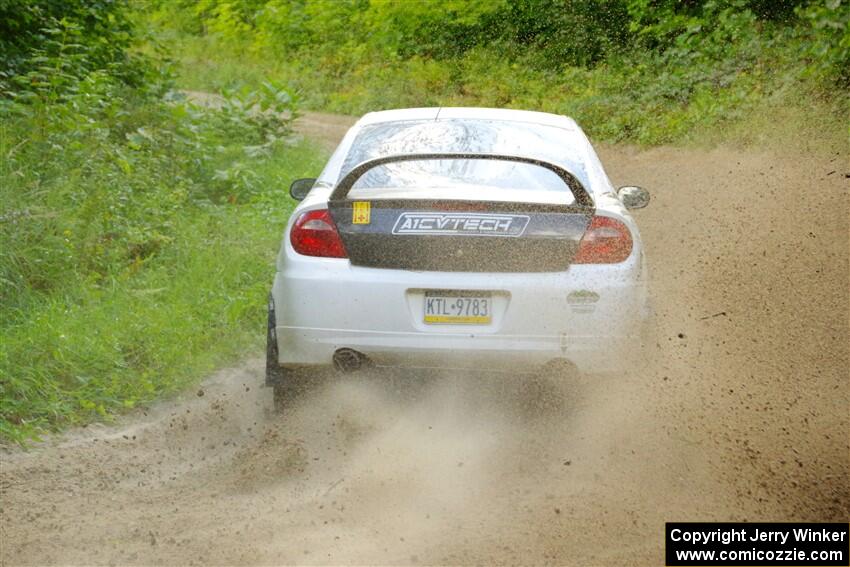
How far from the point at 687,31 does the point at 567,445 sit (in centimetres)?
1367

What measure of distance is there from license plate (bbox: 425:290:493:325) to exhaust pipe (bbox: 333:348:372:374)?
17.1 inches

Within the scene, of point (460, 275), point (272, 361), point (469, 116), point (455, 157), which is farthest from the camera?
point (469, 116)

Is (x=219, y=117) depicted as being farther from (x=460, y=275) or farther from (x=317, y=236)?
(x=460, y=275)

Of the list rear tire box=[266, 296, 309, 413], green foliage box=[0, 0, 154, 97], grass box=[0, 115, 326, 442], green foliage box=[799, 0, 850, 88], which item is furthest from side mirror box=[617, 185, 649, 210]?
green foliage box=[799, 0, 850, 88]

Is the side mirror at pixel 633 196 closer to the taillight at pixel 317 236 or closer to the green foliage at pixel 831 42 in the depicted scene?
the taillight at pixel 317 236

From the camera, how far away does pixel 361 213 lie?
5477 mm

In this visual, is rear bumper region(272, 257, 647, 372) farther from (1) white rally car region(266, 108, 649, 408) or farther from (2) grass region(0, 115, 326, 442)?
(2) grass region(0, 115, 326, 442)

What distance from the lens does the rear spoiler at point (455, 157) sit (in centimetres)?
552

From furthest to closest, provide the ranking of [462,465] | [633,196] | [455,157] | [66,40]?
[66,40] → [633,196] → [455,157] → [462,465]

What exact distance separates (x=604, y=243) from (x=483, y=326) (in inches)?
27.8

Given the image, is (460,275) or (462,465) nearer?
(462,465)

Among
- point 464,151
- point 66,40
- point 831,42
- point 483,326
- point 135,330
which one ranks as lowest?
point 831,42

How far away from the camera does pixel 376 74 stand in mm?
23266

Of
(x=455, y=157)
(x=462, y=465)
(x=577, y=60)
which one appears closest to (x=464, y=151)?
(x=455, y=157)
